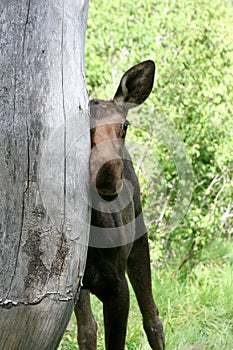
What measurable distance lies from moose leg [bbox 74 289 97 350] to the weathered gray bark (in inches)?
64.3

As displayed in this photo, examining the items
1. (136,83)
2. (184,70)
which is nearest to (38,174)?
(136,83)

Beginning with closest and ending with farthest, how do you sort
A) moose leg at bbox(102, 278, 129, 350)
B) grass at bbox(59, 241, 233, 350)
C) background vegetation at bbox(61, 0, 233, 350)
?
1. moose leg at bbox(102, 278, 129, 350)
2. grass at bbox(59, 241, 233, 350)
3. background vegetation at bbox(61, 0, 233, 350)

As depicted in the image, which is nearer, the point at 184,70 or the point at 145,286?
the point at 145,286

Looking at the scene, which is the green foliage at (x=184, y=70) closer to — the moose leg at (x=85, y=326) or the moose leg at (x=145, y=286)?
the moose leg at (x=145, y=286)

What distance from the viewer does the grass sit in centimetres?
526

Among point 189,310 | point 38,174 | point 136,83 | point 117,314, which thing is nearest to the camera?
point 38,174

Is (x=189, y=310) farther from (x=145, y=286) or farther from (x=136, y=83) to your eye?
(x=136, y=83)

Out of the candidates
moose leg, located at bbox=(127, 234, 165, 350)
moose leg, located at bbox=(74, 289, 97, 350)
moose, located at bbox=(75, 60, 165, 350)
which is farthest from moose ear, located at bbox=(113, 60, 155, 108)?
moose leg, located at bbox=(74, 289, 97, 350)

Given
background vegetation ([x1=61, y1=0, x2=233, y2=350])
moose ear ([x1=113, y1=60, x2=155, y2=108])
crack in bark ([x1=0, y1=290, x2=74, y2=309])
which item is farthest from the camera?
background vegetation ([x1=61, y1=0, x2=233, y2=350])

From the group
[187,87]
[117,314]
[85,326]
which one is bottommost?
[117,314]

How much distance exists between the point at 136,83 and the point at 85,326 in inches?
72.4

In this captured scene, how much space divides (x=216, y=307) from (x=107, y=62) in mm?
3067

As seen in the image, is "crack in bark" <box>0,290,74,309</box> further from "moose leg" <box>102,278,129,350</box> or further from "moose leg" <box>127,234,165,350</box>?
"moose leg" <box>127,234,165,350</box>

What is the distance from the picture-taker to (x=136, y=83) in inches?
139
